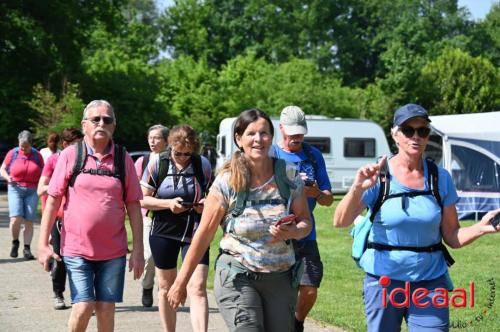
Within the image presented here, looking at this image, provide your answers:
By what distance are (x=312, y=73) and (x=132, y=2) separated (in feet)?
119

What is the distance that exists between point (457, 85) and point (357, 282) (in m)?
48.4

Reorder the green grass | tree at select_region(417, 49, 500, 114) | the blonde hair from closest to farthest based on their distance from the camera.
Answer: the blonde hair
the green grass
tree at select_region(417, 49, 500, 114)

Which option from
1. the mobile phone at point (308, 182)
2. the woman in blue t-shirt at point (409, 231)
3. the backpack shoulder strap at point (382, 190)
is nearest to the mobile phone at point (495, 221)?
the woman in blue t-shirt at point (409, 231)

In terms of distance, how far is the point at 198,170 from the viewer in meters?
6.89

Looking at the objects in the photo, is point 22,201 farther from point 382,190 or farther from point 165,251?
point 382,190

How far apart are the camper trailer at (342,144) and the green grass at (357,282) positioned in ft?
49.8

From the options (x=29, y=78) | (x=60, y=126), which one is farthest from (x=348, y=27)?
(x=60, y=126)

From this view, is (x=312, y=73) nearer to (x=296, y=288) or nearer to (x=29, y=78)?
(x=29, y=78)

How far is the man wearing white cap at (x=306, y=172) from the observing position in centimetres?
620

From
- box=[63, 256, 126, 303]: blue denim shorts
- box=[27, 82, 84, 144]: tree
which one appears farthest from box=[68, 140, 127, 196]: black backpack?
box=[27, 82, 84, 144]: tree

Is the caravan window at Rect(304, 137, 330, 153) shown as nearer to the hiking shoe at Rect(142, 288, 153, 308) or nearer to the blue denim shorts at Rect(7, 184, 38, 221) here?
the blue denim shorts at Rect(7, 184, 38, 221)

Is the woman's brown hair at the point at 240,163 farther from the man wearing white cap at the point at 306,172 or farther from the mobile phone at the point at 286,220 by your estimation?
the man wearing white cap at the point at 306,172

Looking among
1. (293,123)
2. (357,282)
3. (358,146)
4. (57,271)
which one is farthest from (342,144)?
(293,123)

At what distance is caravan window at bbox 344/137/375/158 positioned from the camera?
106 feet
